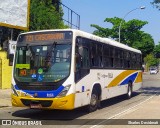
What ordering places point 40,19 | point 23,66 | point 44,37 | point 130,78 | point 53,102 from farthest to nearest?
point 40,19 → point 130,78 → point 44,37 → point 23,66 → point 53,102

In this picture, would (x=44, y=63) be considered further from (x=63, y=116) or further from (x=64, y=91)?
(x=63, y=116)

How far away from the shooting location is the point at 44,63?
39.3ft

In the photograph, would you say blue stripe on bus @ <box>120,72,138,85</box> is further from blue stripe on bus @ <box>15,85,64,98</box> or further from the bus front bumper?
blue stripe on bus @ <box>15,85,64,98</box>

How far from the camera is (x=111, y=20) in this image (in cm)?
6981

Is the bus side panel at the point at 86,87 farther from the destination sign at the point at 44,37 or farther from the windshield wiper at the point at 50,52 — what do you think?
the destination sign at the point at 44,37

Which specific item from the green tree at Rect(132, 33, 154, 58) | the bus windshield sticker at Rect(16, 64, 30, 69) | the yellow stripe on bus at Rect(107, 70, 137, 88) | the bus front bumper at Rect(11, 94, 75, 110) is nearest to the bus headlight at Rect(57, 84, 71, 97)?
the bus front bumper at Rect(11, 94, 75, 110)

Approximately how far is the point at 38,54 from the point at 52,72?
83 centimetres

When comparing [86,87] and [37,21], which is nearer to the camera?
[86,87]

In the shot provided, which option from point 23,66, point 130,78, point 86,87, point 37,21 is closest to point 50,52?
point 23,66

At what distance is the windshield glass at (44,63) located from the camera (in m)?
11.8

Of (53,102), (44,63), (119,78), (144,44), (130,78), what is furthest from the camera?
(144,44)

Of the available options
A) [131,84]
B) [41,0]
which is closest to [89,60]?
[131,84]

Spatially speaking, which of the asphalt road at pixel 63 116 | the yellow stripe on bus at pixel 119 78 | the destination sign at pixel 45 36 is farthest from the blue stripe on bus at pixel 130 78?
the destination sign at pixel 45 36

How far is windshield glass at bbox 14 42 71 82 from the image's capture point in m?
11.8
